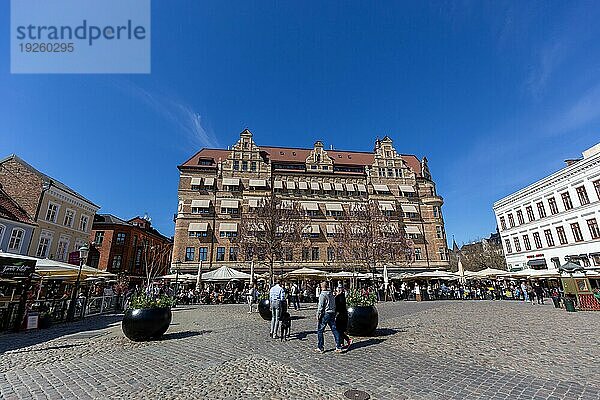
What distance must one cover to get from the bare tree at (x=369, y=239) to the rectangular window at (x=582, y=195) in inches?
720

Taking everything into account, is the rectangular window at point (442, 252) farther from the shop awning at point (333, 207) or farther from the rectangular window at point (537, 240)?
the shop awning at point (333, 207)

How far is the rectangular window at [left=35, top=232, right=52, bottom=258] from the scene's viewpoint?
27.8 m

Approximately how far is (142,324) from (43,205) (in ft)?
89.4

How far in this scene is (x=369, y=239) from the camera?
32.7 m

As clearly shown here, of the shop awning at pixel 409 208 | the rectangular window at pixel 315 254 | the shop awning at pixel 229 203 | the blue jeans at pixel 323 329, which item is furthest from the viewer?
the shop awning at pixel 409 208

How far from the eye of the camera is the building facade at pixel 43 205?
28.0 m

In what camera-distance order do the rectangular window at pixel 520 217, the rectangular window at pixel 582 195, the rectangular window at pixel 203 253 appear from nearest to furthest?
the rectangular window at pixel 582 195, the rectangular window at pixel 203 253, the rectangular window at pixel 520 217

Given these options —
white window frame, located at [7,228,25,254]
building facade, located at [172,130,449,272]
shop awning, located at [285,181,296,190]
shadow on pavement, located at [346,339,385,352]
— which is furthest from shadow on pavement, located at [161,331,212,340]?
shop awning, located at [285,181,296,190]

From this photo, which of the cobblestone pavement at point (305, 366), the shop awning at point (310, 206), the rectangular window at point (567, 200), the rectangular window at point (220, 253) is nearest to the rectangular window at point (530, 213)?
the rectangular window at point (567, 200)

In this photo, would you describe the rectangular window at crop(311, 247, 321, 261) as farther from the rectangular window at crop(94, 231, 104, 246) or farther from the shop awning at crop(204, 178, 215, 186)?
the rectangular window at crop(94, 231, 104, 246)

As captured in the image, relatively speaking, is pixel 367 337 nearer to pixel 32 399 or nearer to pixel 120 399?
pixel 120 399

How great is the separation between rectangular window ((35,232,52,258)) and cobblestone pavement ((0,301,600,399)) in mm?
21093

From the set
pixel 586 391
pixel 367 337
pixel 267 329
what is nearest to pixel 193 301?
pixel 267 329

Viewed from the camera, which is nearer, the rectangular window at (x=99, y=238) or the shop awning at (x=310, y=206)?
the shop awning at (x=310, y=206)
